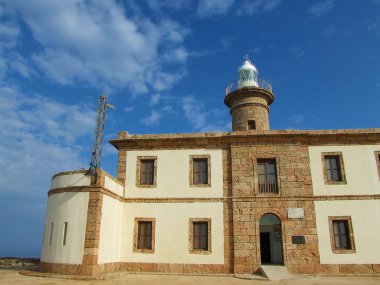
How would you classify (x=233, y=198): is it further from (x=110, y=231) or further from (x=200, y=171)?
(x=110, y=231)

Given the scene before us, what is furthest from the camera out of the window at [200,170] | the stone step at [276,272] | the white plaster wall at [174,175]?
the window at [200,170]

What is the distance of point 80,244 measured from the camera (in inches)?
502

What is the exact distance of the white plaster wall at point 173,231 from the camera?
1480 centimetres

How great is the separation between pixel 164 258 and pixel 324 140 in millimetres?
9576

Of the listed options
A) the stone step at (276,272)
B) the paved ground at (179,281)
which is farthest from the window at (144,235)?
the stone step at (276,272)

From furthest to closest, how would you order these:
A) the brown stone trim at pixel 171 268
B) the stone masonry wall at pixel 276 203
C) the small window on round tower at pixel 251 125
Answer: the small window on round tower at pixel 251 125 < the brown stone trim at pixel 171 268 < the stone masonry wall at pixel 276 203

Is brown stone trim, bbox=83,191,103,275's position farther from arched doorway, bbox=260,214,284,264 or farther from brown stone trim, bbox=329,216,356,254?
brown stone trim, bbox=329,216,356,254

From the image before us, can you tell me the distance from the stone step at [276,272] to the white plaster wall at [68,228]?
7540 millimetres

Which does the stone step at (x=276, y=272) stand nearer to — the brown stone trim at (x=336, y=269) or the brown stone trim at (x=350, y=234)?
the brown stone trim at (x=336, y=269)

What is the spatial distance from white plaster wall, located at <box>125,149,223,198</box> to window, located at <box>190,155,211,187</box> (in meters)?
0.20

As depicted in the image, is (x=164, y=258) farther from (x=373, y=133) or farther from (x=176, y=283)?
(x=373, y=133)

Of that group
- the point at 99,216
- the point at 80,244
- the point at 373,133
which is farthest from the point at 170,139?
the point at 373,133

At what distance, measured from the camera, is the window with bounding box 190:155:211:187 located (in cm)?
1591

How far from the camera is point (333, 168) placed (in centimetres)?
1572
